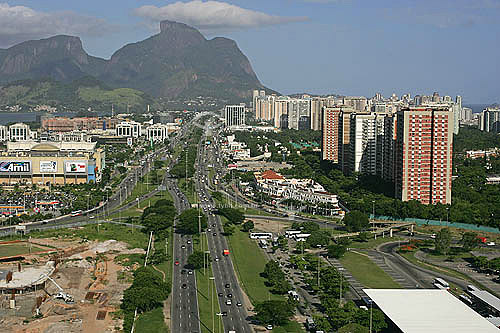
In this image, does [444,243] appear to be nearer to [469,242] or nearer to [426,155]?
[469,242]

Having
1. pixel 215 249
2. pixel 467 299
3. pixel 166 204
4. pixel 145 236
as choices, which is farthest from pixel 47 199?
pixel 467 299

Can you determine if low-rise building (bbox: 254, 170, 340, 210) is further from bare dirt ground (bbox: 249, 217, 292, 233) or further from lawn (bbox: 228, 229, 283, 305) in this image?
lawn (bbox: 228, 229, 283, 305)

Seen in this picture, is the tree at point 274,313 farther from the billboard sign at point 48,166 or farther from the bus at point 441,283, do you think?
the billboard sign at point 48,166

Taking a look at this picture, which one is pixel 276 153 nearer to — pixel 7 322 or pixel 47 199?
pixel 47 199

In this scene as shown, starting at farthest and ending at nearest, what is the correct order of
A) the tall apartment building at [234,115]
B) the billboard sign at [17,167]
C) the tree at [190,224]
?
the tall apartment building at [234,115]
the billboard sign at [17,167]
the tree at [190,224]

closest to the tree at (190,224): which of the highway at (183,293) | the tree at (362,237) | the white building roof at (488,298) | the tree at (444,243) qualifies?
the highway at (183,293)

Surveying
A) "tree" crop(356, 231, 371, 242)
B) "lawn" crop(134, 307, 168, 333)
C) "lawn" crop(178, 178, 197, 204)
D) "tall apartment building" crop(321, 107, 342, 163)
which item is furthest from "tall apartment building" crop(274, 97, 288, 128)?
"lawn" crop(134, 307, 168, 333)
